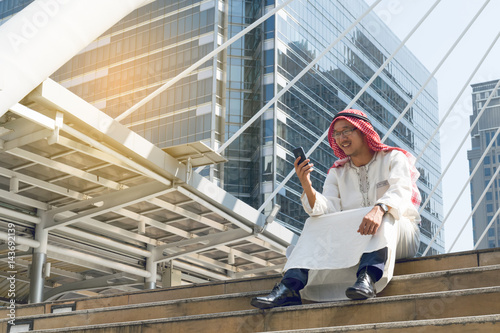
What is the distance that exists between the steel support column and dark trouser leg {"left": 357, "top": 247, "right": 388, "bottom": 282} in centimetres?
798

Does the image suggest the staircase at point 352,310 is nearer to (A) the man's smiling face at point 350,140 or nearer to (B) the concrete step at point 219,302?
(B) the concrete step at point 219,302

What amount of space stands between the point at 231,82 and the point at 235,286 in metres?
50.3

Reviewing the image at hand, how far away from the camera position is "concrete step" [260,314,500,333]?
3.21 meters

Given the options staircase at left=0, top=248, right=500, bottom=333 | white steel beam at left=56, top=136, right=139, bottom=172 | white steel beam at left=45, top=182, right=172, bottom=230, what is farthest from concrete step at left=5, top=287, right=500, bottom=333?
white steel beam at left=45, top=182, right=172, bottom=230

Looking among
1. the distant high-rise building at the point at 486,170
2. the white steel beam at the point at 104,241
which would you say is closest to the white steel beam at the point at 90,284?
the white steel beam at the point at 104,241

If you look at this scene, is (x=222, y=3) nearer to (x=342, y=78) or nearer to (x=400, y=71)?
(x=342, y=78)

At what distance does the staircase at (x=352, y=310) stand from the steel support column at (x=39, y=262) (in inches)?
216

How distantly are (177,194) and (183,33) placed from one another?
45254mm

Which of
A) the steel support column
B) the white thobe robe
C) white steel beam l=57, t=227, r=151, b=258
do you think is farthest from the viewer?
white steel beam l=57, t=227, r=151, b=258

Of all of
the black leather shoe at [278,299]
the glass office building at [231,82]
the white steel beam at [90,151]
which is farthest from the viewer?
the glass office building at [231,82]

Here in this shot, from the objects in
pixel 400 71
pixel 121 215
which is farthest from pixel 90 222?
pixel 400 71

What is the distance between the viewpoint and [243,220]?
11.9 metres

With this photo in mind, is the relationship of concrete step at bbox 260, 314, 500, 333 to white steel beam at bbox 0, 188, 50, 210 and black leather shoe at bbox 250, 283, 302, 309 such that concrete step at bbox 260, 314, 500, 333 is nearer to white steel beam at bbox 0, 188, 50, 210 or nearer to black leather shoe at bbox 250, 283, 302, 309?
black leather shoe at bbox 250, 283, 302, 309

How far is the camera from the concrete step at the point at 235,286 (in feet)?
16.3
